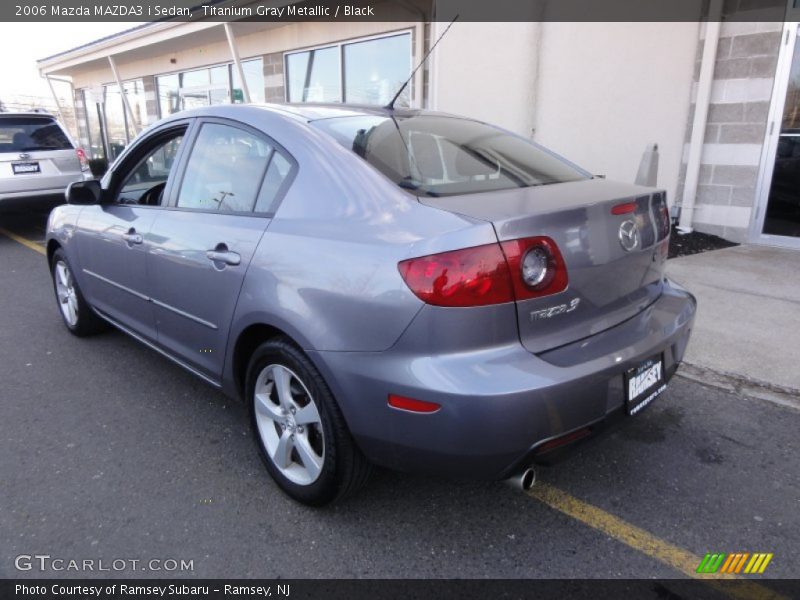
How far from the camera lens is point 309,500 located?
2.43 meters

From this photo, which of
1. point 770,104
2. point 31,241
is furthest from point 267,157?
point 31,241

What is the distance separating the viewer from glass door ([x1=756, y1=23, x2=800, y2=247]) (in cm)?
624

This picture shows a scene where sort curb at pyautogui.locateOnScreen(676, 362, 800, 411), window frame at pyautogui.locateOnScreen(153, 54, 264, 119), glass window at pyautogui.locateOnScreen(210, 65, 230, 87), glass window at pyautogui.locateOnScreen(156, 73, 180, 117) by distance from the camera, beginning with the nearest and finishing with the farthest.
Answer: curb at pyautogui.locateOnScreen(676, 362, 800, 411) < window frame at pyautogui.locateOnScreen(153, 54, 264, 119) < glass window at pyautogui.locateOnScreen(210, 65, 230, 87) < glass window at pyautogui.locateOnScreen(156, 73, 180, 117)

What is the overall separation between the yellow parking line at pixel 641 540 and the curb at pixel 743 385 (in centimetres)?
158

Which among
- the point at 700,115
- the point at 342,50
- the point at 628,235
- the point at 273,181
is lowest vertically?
the point at 628,235

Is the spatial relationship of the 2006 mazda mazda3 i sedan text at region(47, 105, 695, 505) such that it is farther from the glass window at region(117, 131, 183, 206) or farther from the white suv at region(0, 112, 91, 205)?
the white suv at region(0, 112, 91, 205)

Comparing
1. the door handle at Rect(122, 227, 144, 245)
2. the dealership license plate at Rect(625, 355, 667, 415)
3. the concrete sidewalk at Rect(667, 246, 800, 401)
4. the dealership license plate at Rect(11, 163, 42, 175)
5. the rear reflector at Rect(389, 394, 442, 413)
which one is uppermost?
the door handle at Rect(122, 227, 144, 245)

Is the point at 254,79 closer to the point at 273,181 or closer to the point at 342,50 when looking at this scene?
the point at 342,50

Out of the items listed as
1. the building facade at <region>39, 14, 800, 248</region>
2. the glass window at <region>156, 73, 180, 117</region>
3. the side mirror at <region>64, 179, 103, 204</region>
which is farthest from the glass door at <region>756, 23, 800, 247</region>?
the glass window at <region>156, 73, 180, 117</region>

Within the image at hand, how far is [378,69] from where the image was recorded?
10.1 m

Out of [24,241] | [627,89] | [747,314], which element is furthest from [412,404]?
[24,241]

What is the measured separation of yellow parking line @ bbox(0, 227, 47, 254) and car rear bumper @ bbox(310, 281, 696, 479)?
7399 millimetres

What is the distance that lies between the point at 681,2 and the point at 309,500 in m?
7.01

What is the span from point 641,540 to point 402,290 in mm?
1366
